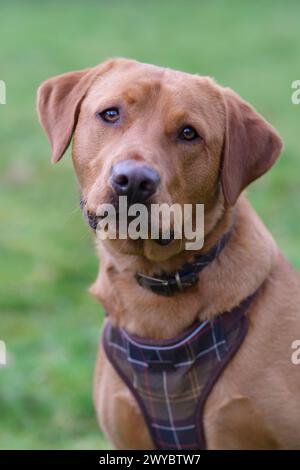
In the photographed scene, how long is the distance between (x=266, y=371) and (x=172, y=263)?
0.61 meters

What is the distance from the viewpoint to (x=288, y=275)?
4.52m

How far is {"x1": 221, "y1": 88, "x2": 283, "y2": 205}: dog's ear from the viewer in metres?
4.29

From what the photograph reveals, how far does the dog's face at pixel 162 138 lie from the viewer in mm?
4039

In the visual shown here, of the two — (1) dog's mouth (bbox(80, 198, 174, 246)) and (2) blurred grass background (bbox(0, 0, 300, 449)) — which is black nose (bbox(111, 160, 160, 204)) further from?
(2) blurred grass background (bbox(0, 0, 300, 449))

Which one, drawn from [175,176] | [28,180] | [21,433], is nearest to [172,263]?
[175,176]

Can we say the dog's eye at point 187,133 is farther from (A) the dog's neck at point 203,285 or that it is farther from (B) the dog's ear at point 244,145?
(A) the dog's neck at point 203,285

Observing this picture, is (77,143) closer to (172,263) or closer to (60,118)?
(60,118)

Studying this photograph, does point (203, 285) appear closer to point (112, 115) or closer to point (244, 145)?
point (244, 145)

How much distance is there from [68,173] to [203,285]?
21.5ft

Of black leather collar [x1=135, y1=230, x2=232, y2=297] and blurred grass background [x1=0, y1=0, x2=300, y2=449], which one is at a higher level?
black leather collar [x1=135, y1=230, x2=232, y2=297]
